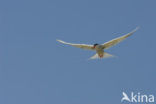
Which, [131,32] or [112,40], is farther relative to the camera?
[112,40]

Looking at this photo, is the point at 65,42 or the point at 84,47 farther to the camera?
the point at 84,47

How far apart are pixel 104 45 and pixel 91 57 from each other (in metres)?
2.45

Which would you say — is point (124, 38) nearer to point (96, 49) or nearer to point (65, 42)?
point (96, 49)

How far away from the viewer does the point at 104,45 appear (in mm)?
52188

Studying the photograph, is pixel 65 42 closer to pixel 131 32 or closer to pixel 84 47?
pixel 84 47

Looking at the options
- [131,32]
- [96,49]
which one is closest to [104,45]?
[96,49]

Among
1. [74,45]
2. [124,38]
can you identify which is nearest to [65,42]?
[74,45]

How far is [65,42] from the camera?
50.2 meters

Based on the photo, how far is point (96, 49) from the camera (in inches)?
2053

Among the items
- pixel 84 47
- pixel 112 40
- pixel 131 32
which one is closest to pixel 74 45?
pixel 84 47

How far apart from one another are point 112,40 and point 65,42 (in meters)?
6.06

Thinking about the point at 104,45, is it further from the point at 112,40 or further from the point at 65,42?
the point at 65,42

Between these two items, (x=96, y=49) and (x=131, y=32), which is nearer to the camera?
(x=131, y=32)

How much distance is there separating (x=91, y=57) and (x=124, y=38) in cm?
491
